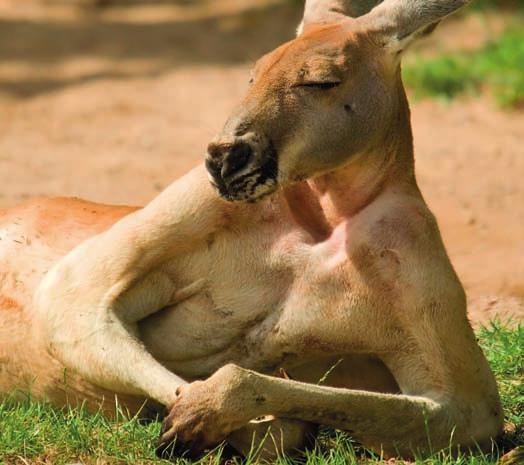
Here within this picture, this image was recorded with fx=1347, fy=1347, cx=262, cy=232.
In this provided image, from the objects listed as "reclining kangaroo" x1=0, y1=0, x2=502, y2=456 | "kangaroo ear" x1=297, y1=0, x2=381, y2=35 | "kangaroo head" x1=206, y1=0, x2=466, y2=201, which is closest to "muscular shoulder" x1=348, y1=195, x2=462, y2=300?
"reclining kangaroo" x1=0, y1=0, x2=502, y2=456

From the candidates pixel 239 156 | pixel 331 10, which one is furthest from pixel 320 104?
pixel 331 10

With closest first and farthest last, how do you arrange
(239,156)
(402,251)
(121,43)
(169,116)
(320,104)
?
(239,156) < (320,104) < (402,251) < (169,116) < (121,43)

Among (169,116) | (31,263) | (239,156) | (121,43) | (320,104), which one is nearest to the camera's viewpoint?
(239,156)

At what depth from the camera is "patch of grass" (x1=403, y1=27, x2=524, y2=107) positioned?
11047 millimetres

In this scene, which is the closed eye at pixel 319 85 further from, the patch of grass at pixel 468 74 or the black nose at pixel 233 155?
the patch of grass at pixel 468 74

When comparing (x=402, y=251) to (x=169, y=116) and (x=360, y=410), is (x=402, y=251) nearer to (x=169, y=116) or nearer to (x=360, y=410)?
(x=360, y=410)

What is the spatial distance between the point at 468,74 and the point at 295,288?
6.75 m

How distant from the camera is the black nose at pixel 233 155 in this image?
4.49m

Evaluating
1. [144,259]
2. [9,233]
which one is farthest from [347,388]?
[9,233]

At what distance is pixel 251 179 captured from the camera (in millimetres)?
4527

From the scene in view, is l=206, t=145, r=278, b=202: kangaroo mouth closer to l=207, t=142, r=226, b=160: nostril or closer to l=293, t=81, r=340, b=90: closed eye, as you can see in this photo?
l=207, t=142, r=226, b=160: nostril

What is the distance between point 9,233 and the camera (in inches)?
220

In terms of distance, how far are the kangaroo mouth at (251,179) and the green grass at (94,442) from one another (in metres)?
0.87

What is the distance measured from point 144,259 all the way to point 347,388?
890mm
